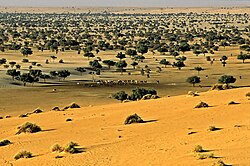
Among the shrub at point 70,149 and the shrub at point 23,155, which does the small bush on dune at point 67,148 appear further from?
the shrub at point 23,155

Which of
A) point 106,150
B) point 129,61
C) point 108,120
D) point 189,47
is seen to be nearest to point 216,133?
point 106,150

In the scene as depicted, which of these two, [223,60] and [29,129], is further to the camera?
[223,60]

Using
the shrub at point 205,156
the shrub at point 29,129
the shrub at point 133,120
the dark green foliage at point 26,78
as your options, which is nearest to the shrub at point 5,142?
the shrub at point 29,129

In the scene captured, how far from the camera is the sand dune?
75.5 feet

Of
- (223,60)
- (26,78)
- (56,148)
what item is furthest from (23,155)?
(223,60)

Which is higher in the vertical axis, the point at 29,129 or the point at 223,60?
the point at 29,129

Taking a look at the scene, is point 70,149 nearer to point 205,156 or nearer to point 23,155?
point 23,155

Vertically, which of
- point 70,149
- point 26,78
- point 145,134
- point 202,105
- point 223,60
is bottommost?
point 223,60

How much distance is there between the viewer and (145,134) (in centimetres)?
2864

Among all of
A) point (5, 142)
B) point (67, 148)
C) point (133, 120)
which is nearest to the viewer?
point (67, 148)

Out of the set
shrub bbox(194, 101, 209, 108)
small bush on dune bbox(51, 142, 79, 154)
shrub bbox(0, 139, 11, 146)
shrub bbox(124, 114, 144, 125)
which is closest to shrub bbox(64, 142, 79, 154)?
small bush on dune bbox(51, 142, 79, 154)

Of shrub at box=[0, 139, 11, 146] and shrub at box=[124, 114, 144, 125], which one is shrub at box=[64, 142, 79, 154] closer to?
shrub at box=[0, 139, 11, 146]

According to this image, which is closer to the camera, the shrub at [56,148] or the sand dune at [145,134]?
the sand dune at [145,134]

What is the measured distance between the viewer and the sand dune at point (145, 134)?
2302 centimetres
